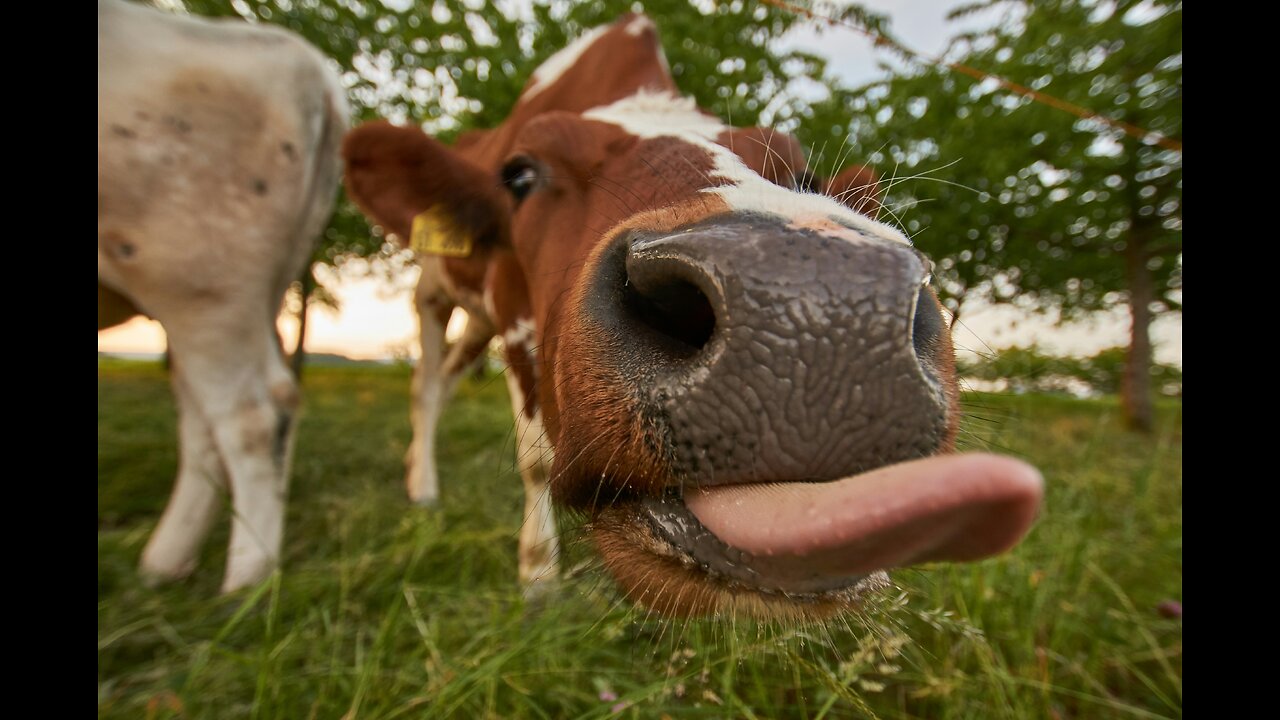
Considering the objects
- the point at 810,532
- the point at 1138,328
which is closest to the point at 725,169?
the point at 810,532

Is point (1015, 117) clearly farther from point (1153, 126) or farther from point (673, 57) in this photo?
point (673, 57)

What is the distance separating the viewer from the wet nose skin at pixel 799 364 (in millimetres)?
672

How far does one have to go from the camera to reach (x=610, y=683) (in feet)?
4.30

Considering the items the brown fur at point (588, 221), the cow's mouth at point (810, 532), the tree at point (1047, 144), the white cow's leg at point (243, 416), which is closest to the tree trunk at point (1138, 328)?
the tree at point (1047, 144)

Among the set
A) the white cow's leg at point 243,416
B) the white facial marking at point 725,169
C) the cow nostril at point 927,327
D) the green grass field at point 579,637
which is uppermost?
the white facial marking at point 725,169

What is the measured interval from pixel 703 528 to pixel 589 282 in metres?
0.43

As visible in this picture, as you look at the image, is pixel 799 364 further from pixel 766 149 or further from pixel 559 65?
pixel 559 65

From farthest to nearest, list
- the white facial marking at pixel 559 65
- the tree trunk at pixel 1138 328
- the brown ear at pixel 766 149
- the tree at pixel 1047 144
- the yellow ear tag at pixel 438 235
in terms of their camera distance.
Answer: the tree trunk at pixel 1138 328 → the tree at pixel 1047 144 → the white facial marking at pixel 559 65 → the yellow ear tag at pixel 438 235 → the brown ear at pixel 766 149

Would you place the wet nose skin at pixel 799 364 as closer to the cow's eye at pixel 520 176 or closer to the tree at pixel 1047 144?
the cow's eye at pixel 520 176

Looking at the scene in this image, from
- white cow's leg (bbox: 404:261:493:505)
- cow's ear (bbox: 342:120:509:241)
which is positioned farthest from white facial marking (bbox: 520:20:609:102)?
white cow's leg (bbox: 404:261:493:505)

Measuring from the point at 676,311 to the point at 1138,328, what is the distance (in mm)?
9514

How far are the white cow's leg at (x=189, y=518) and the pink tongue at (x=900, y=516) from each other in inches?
89.2

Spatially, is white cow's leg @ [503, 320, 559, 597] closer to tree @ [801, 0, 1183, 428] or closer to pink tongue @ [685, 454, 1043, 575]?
pink tongue @ [685, 454, 1043, 575]
